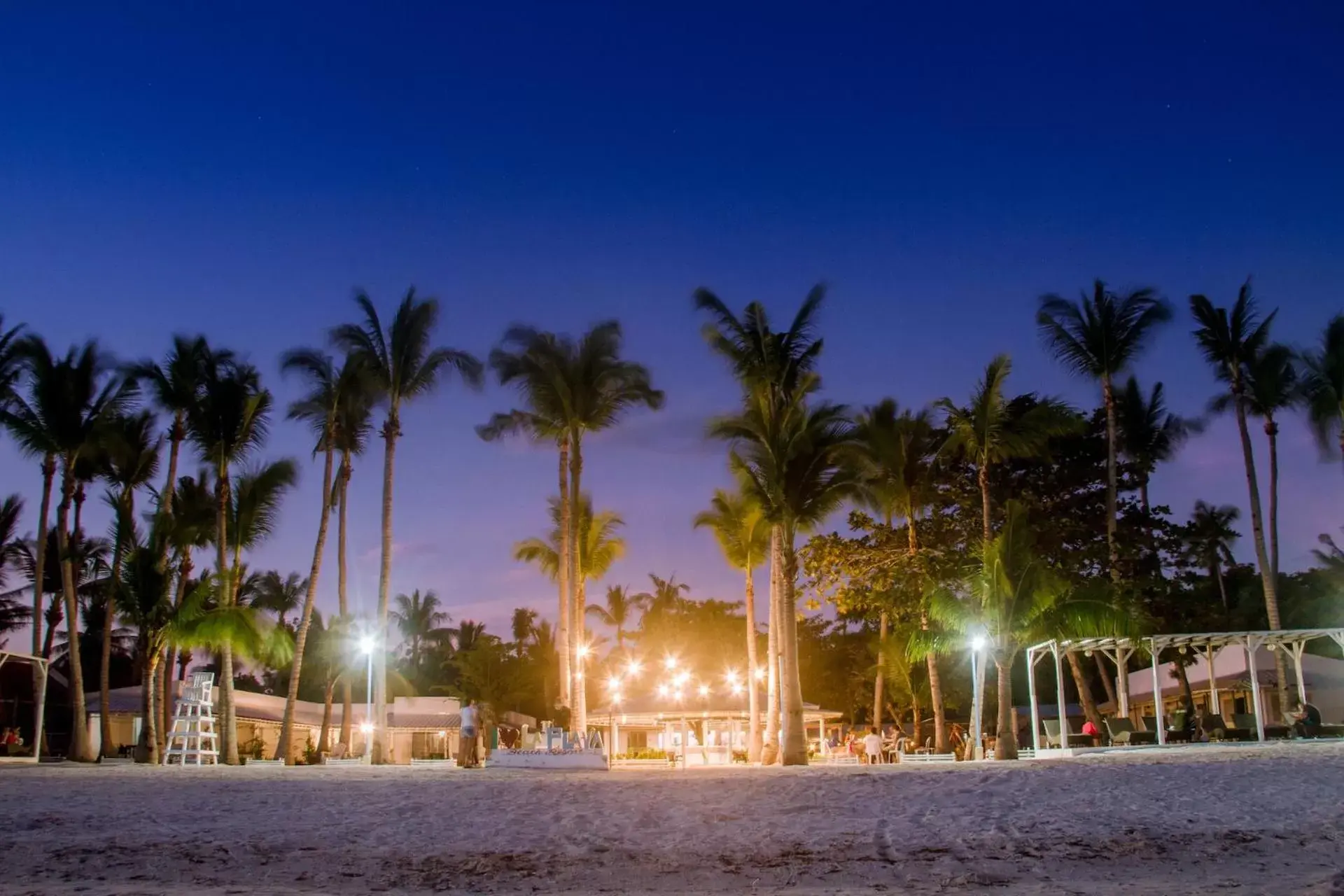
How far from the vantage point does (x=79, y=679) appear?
28.9 meters

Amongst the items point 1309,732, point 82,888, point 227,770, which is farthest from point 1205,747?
point 82,888

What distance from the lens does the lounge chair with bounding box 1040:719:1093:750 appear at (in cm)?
2626

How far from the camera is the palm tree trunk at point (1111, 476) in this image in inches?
1204

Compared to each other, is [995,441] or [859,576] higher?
[995,441]

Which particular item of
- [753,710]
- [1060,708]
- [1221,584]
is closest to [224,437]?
[753,710]

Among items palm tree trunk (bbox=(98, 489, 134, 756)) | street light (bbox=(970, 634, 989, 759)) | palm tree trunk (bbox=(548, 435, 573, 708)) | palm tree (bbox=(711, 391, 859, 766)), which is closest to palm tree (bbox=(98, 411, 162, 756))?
palm tree trunk (bbox=(98, 489, 134, 756))

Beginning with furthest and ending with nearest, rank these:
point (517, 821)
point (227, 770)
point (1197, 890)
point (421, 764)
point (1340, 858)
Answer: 1. point (421, 764)
2. point (227, 770)
3. point (517, 821)
4. point (1340, 858)
5. point (1197, 890)

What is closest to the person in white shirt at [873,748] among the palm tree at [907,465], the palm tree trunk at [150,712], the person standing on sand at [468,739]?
the palm tree at [907,465]

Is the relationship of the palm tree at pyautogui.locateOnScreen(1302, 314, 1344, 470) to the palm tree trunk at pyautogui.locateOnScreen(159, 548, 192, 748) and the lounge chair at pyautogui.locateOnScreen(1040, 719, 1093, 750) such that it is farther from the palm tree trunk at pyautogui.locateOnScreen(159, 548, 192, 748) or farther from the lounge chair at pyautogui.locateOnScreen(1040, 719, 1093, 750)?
the palm tree trunk at pyautogui.locateOnScreen(159, 548, 192, 748)

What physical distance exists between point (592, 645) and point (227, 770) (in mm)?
43193

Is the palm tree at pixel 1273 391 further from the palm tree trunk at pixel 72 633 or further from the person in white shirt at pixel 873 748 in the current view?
the palm tree trunk at pixel 72 633

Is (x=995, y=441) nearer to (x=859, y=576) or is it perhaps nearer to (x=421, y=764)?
(x=859, y=576)

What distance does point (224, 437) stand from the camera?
2873 cm

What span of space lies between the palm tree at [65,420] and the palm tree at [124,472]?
101 centimetres
